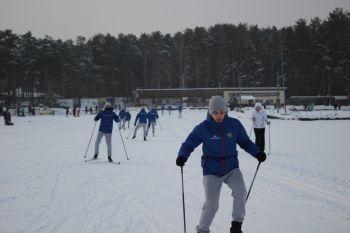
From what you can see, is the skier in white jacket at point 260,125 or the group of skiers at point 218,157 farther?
the skier in white jacket at point 260,125

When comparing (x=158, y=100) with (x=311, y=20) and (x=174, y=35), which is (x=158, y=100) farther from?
(x=311, y=20)

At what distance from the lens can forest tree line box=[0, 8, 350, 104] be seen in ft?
235

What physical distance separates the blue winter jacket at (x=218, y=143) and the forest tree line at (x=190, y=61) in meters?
69.6

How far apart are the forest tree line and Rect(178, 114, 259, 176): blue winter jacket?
69.6 meters

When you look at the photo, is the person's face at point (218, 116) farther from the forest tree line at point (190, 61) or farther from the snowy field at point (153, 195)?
the forest tree line at point (190, 61)

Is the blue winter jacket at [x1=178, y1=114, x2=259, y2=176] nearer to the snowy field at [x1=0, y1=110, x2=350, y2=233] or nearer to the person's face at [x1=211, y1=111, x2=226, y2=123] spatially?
the person's face at [x1=211, y1=111, x2=226, y2=123]

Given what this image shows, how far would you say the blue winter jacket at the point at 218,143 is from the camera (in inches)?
179

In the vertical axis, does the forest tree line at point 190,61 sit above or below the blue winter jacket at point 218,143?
above

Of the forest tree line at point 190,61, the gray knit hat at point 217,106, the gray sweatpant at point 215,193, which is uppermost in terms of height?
the forest tree line at point 190,61

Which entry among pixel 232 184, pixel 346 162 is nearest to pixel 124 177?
pixel 232 184

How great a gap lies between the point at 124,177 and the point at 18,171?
3.22m

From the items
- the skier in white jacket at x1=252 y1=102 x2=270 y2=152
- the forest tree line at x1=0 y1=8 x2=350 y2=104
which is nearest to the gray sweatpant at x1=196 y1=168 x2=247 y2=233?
the skier in white jacket at x1=252 y1=102 x2=270 y2=152

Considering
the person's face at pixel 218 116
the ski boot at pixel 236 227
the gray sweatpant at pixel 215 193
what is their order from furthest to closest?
the person's face at pixel 218 116 < the gray sweatpant at pixel 215 193 < the ski boot at pixel 236 227

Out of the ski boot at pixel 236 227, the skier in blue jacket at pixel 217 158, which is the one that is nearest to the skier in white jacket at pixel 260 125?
the skier in blue jacket at pixel 217 158
